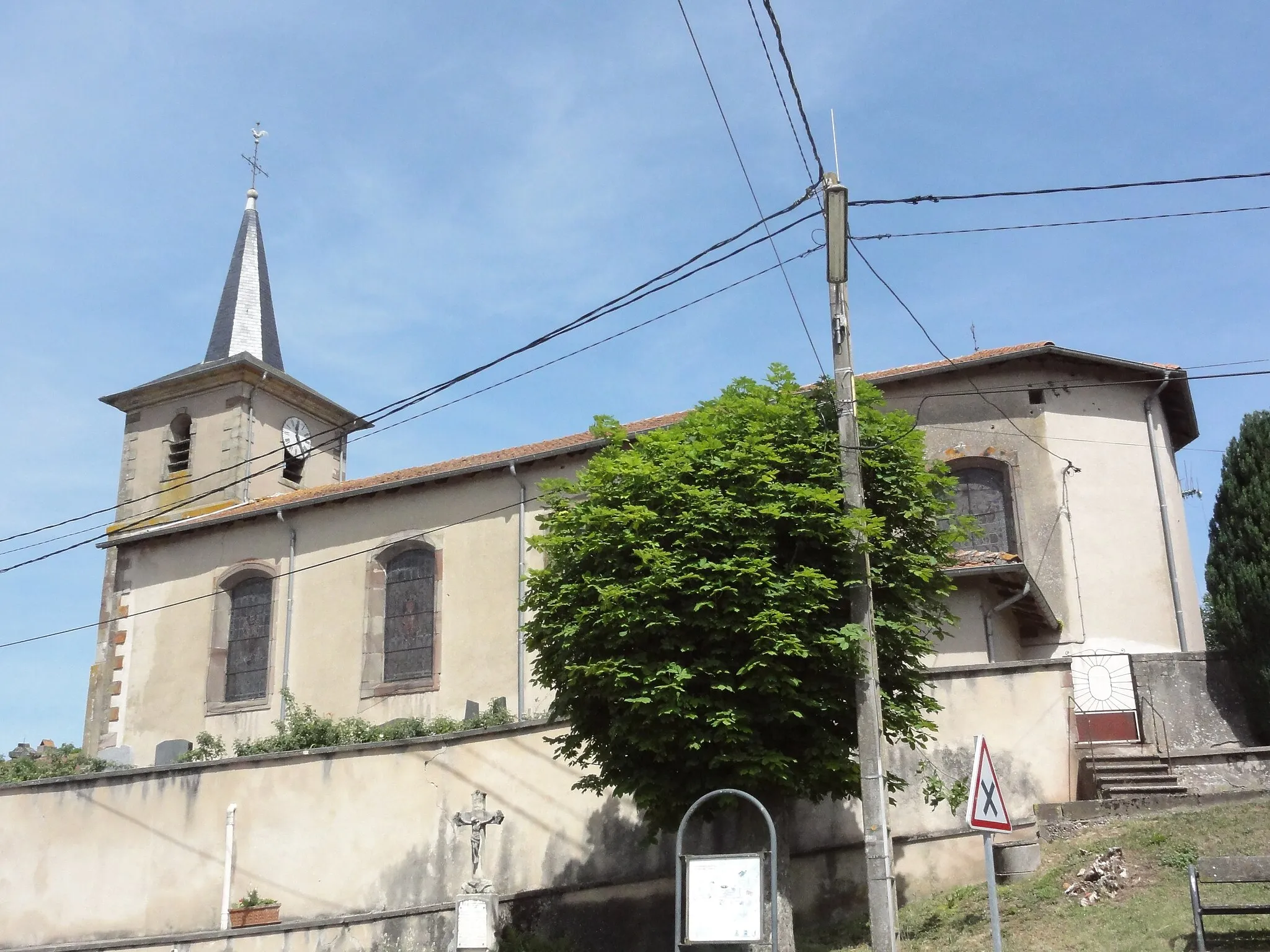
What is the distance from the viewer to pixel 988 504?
21.0m

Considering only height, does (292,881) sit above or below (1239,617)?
below

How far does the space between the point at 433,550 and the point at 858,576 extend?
13938 mm

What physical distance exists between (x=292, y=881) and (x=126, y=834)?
10.1 ft

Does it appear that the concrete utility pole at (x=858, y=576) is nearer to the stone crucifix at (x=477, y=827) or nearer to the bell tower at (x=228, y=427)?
the stone crucifix at (x=477, y=827)

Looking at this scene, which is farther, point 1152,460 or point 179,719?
point 179,719

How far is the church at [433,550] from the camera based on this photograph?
781 inches

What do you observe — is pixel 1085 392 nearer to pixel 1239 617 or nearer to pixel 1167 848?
pixel 1239 617

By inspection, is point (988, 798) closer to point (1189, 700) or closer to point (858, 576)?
point (858, 576)

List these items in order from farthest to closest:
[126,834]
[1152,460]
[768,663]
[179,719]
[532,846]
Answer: [179,719], [1152,460], [126,834], [532,846], [768,663]

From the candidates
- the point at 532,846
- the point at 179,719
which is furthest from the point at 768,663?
the point at 179,719

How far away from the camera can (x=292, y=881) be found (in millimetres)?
17516

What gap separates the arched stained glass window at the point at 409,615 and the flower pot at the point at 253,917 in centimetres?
704

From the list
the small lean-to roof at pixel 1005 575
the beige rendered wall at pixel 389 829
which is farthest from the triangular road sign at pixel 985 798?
the small lean-to roof at pixel 1005 575

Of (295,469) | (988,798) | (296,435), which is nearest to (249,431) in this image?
(296,435)
